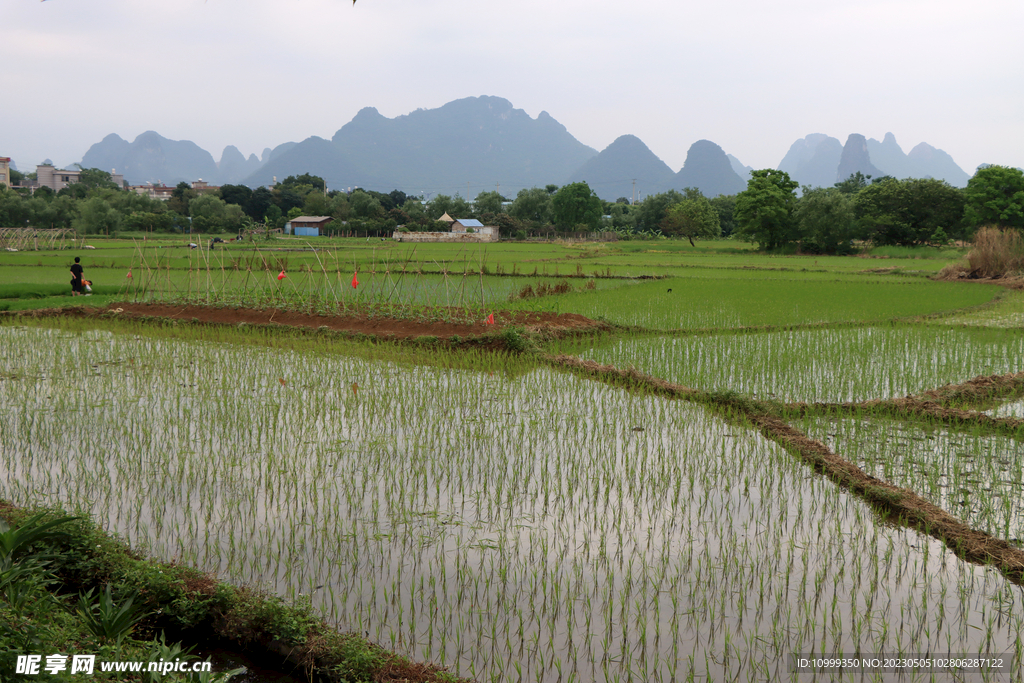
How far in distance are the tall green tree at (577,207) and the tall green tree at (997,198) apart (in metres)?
30.9

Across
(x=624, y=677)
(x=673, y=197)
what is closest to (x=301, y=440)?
(x=624, y=677)

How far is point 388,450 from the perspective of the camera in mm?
5746

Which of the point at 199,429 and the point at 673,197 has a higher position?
the point at 673,197

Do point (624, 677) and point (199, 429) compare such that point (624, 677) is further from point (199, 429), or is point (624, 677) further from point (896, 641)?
point (199, 429)

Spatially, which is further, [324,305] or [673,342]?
[324,305]

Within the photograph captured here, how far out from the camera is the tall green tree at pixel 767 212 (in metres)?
43.2

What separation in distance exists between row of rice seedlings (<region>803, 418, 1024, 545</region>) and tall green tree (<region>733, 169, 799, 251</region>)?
131ft

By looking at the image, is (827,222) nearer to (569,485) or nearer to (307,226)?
(307,226)

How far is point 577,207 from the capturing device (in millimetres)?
62250

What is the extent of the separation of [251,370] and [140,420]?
241cm

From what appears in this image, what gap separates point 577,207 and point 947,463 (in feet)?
192

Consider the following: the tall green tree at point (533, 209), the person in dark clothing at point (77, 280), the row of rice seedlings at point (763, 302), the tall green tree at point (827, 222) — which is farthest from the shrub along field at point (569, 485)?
the tall green tree at point (533, 209)

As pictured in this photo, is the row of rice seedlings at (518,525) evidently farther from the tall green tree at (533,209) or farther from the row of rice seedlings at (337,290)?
the tall green tree at (533,209)

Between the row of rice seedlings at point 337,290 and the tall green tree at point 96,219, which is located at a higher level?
the tall green tree at point 96,219
